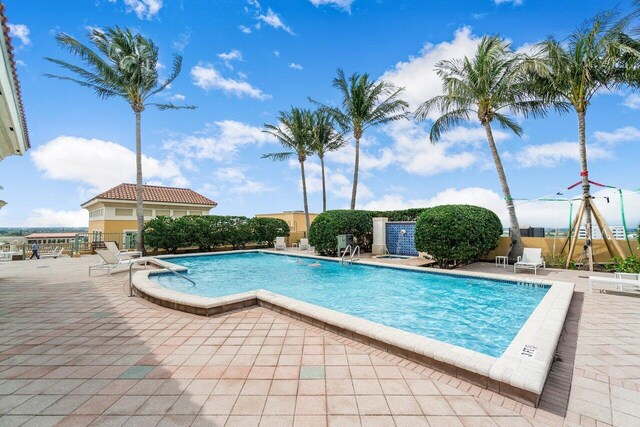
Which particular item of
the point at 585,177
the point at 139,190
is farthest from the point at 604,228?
the point at 139,190

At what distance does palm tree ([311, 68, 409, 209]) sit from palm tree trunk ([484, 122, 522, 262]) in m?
7.99

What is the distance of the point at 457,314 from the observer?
20.9 feet

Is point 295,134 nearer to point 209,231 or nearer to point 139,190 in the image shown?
point 209,231

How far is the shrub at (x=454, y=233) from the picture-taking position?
10688 millimetres

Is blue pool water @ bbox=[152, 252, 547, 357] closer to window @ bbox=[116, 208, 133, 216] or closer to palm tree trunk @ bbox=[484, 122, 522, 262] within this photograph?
palm tree trunk @ bbox=[484, 122, 522, 262]

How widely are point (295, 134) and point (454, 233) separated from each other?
611 inches

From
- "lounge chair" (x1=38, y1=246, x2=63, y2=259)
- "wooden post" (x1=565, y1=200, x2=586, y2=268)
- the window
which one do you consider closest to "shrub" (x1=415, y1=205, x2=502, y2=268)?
"wooden post" (x1=565, y1=200, x2=586, y2=268)

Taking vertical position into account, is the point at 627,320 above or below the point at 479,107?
below

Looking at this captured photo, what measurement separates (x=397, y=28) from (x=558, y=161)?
949 centimetres

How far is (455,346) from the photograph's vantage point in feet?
11.6

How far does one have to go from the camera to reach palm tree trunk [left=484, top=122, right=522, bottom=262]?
1216cm

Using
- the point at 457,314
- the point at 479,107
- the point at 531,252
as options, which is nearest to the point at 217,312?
the point at 457,314

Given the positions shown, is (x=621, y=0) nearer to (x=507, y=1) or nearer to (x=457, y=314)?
(x=507, y=1)

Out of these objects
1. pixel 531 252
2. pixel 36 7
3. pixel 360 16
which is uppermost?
pixel 360 16
